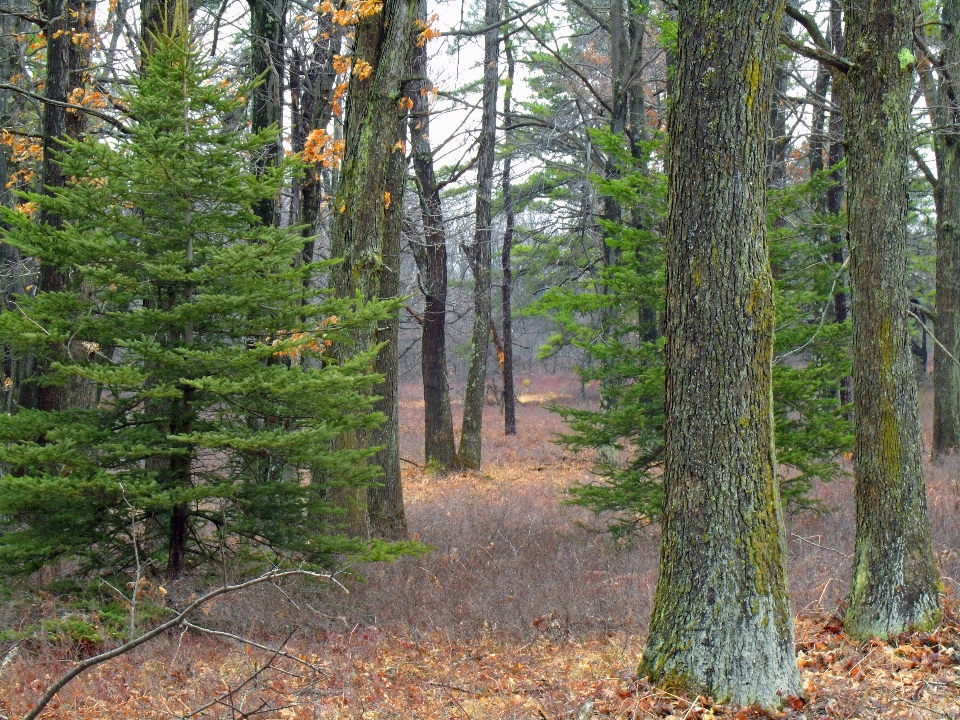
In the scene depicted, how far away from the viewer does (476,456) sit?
704 inches

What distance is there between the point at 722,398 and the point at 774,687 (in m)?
1.75

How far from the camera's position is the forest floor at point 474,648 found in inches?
200

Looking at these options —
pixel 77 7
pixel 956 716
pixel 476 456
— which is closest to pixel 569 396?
pixel 476 456

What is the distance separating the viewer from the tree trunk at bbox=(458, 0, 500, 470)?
16.9 metres

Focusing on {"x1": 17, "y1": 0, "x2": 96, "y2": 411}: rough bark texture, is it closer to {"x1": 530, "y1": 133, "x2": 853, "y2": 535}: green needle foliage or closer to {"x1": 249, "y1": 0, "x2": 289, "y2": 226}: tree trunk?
{"x1": 249, "y1": 0, "x2": 289, "y2": 226}: tree trunk

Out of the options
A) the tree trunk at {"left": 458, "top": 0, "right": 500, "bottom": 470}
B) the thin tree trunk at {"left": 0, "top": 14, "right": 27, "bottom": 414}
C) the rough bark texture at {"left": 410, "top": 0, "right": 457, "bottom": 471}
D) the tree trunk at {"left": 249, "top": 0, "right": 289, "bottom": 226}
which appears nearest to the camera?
the tree trunk at {"left": 249, "top": 0, "right": 289, "bottom": 226}

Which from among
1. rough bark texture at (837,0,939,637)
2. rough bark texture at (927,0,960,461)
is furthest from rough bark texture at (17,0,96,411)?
rough bark texture at (927,0,960,461)

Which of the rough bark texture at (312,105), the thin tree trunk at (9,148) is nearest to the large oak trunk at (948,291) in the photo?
the rough bark texture at (312,105)

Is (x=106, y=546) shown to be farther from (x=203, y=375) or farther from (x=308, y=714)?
(x=308, y=714)

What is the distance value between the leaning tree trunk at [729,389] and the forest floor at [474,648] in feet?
1.14

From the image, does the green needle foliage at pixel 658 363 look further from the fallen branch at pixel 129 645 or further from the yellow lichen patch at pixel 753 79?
the fallen branch at pixel 129 645

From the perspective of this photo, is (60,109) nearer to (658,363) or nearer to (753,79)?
(658,363)

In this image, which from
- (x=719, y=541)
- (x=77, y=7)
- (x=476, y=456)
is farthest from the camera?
(x=476, y=456)

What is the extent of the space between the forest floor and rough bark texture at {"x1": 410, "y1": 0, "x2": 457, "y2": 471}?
7190 mm
